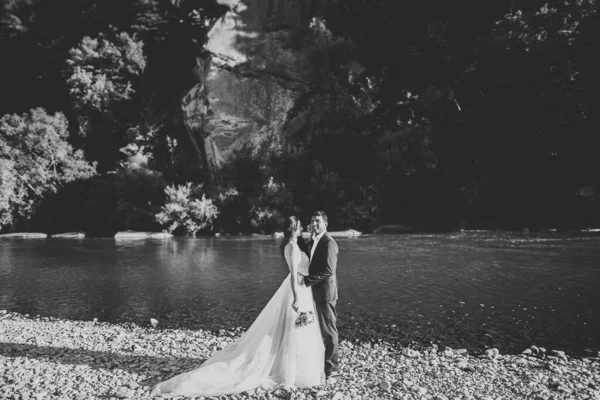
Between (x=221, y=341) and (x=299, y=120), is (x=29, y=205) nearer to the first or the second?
(x=299, y=120)

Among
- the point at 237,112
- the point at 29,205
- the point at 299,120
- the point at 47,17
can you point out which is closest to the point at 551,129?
the point at 299,120

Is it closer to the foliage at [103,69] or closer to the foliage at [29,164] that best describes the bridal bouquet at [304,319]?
the foliage at [29,164]

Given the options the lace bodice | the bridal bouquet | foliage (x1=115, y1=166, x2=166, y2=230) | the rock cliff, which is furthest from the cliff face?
the bridal bouquet

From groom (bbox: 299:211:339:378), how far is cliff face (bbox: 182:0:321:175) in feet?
109

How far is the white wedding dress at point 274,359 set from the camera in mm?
5617

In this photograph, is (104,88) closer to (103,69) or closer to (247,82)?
(103,69)

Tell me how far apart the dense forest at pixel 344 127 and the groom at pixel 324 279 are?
1137 inches

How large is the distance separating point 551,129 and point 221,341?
31703 millimetres

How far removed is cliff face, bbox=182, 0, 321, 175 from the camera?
127 feet

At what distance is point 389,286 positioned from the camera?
45.5ft

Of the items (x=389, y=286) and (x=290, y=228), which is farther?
(x=389, y=286)

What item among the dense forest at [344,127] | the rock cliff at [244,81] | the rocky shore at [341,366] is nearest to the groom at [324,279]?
the rocky shore at [341,366]

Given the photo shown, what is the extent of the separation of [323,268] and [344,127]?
33114mm

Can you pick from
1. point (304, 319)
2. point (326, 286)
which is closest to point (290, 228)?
point (326, 286)
